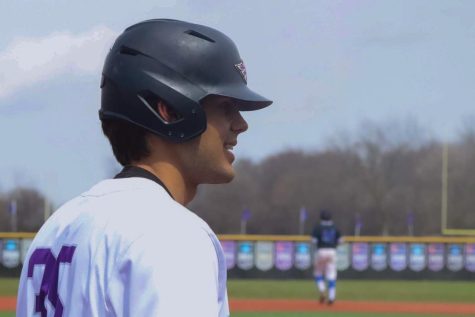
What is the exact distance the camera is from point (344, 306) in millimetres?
17016

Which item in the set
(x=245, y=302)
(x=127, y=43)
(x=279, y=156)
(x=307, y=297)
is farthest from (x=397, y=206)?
(x=127, y=43)

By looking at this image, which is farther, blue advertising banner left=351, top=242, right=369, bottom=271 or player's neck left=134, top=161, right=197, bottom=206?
blue advertising banner left=351, top=242, right=369, bottom=271

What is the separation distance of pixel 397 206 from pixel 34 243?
133 feet

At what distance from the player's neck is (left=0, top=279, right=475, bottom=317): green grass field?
1748cm

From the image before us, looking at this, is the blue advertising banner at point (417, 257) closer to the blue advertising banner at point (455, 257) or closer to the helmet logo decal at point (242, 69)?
the blue advertising banner at point (455, 257)

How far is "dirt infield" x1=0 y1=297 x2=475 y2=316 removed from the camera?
15680 mm

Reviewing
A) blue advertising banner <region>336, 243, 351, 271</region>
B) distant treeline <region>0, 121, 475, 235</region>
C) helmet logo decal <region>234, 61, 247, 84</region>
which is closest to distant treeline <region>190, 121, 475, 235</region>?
distant treeline <region>0, 121, 475, 235</region>

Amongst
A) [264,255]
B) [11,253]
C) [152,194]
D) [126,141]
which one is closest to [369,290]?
[264,255]

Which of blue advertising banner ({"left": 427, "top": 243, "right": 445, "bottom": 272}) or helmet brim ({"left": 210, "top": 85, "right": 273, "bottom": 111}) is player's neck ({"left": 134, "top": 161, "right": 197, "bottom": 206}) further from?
blue advertising banner ({"left": 427, "top": 243, "right": 445, "bottom": 272})

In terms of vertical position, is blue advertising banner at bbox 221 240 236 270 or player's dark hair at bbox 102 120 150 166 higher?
player's dark hair at bbox 102 120 150 166

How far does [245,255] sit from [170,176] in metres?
22.7

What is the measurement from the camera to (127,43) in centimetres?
192

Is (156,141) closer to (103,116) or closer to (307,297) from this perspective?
(103,116)

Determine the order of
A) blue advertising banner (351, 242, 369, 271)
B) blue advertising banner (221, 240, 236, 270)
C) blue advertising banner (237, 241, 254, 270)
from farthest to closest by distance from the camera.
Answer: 1. blue advertising banner (351, 242, 369, 271)
2. blue advertising banner (237, 241, 254, 270)
3. blue advertising banner (221, 240, 236, 270)
